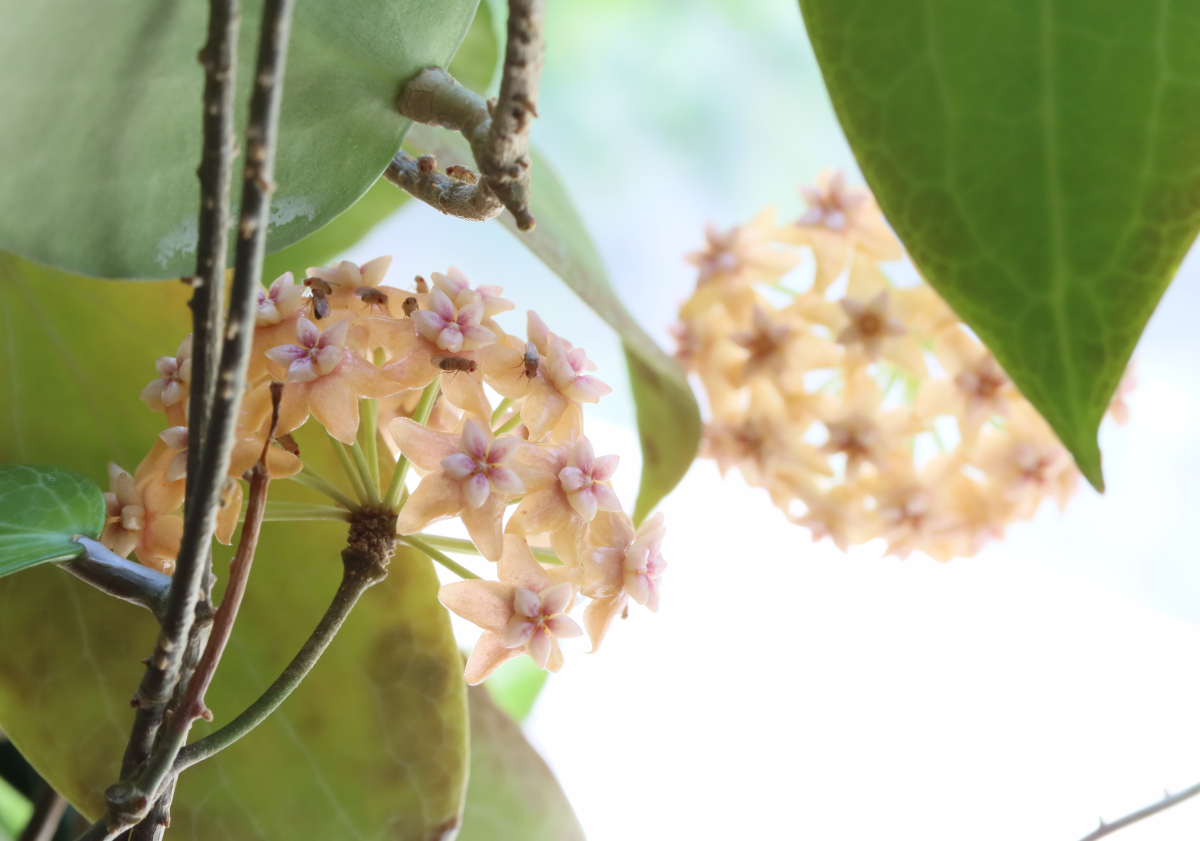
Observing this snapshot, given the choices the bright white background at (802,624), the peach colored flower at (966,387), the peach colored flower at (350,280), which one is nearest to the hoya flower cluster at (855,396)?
the peach colored flower at (966,387)

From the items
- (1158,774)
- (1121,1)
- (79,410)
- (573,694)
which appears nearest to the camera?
(1121,1)

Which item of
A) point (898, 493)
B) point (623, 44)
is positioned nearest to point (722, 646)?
point (898, 493)

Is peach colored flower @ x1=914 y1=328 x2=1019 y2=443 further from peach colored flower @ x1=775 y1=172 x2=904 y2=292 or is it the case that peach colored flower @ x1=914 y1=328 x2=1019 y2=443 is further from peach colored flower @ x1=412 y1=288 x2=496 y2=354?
peach colored flower @ x1=412 y1=288 x2=496 y2=354

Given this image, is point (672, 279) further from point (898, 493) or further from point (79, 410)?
point (79, 410)

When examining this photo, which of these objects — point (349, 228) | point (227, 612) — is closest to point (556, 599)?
point (227, 612)

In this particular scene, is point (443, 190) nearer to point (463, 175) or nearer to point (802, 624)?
point (463, 175)

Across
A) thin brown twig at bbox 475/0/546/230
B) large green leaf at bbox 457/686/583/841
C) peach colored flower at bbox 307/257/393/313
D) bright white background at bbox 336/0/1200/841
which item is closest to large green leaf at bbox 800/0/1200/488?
thin brown twig at bbox 475/0/546/230
